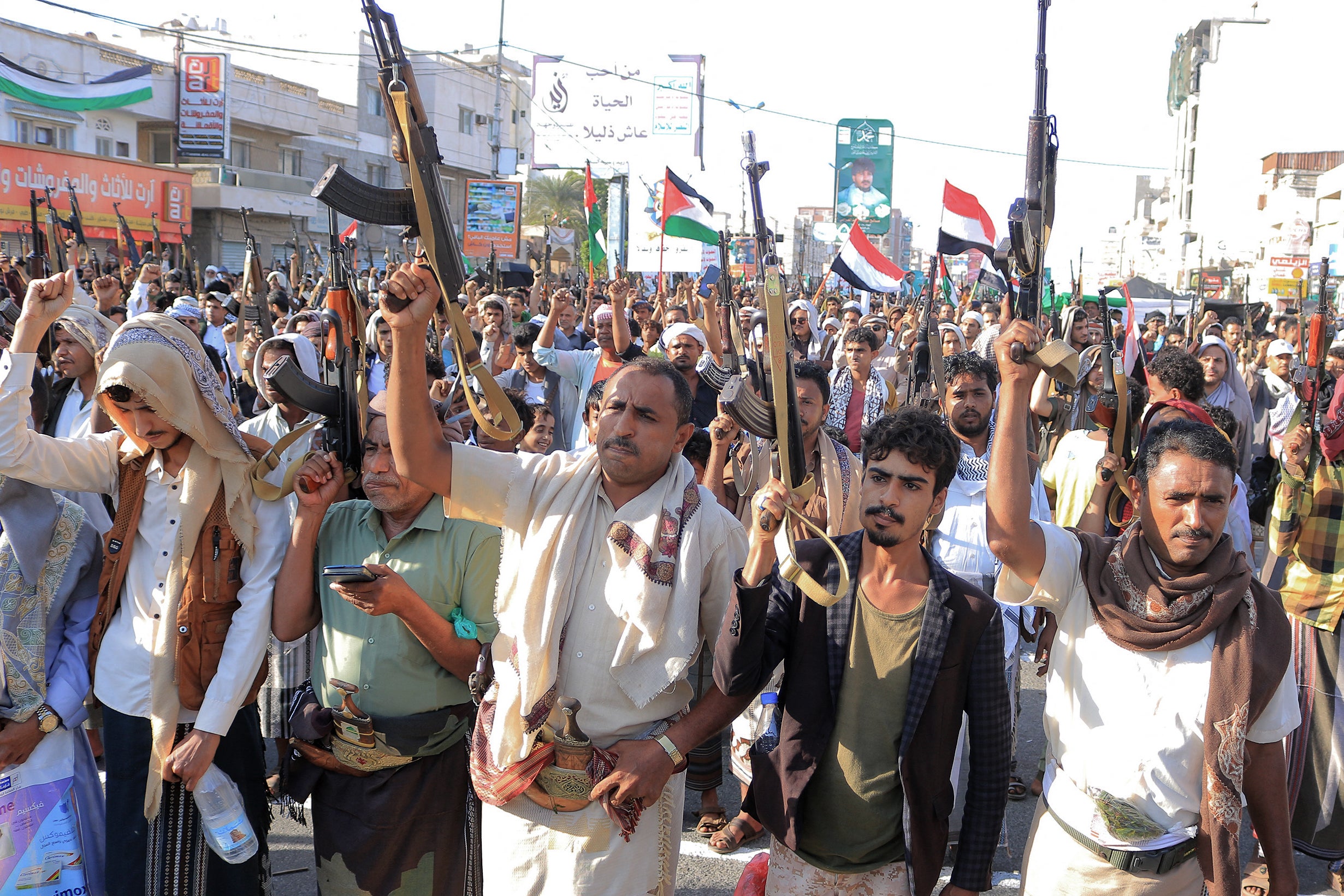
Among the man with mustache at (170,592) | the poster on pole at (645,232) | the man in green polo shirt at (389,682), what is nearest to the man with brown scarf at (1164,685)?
the man in green polo shirt at (389,682)

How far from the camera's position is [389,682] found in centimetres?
279

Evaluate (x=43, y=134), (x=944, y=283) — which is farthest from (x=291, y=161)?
(x=944, y=283)

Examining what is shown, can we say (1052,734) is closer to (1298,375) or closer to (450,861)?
(450,861)

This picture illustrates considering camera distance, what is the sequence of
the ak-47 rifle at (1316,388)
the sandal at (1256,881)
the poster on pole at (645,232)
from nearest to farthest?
the sandal at (1256,881), the ak-47 rifle at (1316,388), the poster on pole at (645,232)

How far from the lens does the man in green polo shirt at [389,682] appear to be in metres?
2.79

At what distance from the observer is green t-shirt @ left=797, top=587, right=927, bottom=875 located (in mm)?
2465

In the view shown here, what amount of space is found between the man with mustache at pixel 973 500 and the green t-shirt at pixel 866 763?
1.32 meters

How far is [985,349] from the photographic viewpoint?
729cm

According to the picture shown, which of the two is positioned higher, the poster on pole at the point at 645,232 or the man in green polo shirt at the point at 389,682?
the poster on pole at the point at 645,232

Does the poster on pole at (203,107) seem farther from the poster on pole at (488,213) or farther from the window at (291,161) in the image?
the poster on pole at (488,213)

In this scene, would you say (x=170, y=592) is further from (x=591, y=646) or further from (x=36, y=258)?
(x=36, y=258)

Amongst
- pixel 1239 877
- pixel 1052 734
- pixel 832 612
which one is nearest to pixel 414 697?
pixel 832 612

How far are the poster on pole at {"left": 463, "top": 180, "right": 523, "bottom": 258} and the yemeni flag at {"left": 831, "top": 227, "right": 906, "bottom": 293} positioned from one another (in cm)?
977

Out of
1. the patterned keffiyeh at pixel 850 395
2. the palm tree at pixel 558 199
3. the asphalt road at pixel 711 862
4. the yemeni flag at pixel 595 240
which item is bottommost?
the asphalt road at pixel 711 862
